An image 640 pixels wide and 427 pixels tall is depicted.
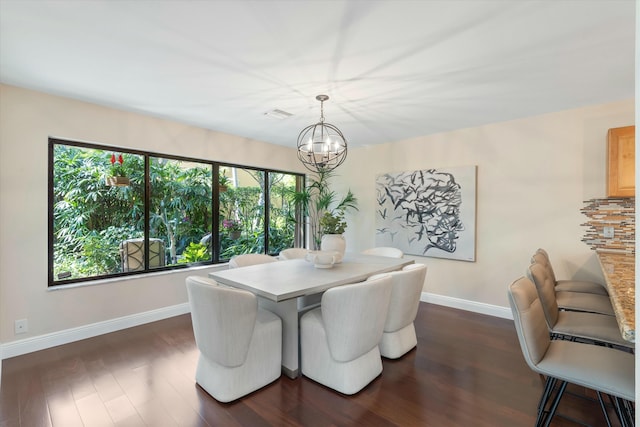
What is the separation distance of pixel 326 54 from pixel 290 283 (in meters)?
1.72

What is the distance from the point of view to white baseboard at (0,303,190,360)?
2.62m

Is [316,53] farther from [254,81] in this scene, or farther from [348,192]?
[348,192]

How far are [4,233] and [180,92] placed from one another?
2039mm

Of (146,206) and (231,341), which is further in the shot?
(146,206)

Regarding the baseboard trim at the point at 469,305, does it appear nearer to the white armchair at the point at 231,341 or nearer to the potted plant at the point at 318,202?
the potted plant at the point at 318,202

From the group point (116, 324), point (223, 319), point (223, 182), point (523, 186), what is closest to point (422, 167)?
point (523, 186)

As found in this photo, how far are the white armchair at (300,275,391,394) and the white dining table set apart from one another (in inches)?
4.1

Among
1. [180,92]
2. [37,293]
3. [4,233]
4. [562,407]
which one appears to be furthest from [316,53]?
[37,293]

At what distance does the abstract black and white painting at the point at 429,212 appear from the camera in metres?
3.84

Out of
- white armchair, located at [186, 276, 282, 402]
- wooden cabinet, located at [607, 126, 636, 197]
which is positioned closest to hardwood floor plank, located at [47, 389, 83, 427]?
white armchair, located at [186, 276, 282, 402]

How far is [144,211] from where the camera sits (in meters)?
3.51

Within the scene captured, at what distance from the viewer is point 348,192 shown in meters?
5.18

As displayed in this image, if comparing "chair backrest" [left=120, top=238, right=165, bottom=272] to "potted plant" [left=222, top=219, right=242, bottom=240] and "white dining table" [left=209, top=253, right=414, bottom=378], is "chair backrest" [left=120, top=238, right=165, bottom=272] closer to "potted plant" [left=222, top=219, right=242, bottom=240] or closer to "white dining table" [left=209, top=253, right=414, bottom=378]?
"potted plant" [left=222, top=219, right=242, bottom=240]

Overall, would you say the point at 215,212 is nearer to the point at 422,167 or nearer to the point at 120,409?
the point at 120,409
